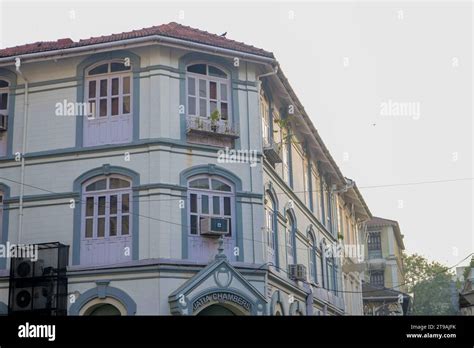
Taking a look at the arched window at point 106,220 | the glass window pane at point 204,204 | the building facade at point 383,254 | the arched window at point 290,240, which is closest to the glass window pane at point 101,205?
the arched window at point 106,220

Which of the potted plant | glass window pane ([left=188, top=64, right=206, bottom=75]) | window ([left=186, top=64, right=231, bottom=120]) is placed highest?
glass window pane ([left=188, top=64, right=206, bottom=75])

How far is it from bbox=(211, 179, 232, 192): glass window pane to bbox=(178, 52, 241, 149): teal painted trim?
109 cm

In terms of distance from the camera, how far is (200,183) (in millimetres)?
18422

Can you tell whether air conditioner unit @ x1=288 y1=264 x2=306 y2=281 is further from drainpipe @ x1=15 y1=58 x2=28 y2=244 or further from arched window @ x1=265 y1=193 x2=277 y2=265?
drainpipe @ x1=15 y1=58 x2=28 y2=244

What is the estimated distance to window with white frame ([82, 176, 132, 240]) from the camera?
59.0 ft

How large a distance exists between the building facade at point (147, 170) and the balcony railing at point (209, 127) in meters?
0.03

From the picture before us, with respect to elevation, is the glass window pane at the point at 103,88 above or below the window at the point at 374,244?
A: below

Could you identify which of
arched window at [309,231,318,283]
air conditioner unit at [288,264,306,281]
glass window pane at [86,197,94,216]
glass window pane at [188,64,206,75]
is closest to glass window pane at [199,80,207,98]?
glass window pane at [188,64,206,75]

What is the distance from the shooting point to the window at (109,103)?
61.3 ft

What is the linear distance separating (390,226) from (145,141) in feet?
110

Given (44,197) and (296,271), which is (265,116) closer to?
(296,271)

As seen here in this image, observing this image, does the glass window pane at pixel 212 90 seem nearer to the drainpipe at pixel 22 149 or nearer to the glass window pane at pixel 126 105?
the glass window pane at pixel 126 105

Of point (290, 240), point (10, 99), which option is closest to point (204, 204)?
point (290, 240)
